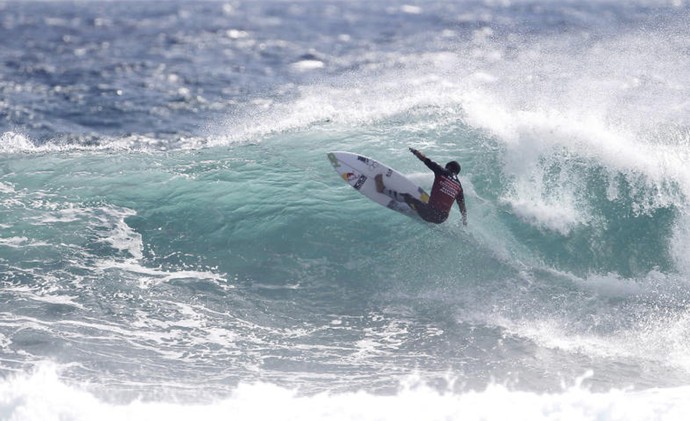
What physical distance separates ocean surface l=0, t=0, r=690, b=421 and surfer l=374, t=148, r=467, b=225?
0.66m

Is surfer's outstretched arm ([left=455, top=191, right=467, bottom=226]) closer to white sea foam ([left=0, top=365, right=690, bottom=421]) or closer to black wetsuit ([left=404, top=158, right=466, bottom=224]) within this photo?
black wetsuit ([left=404, top=158, right=466, bottom=224])

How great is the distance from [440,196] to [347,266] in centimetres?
217

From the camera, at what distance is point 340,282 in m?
15.6

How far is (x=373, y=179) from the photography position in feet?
54.7

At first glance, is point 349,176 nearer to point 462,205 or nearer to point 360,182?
point 360,182

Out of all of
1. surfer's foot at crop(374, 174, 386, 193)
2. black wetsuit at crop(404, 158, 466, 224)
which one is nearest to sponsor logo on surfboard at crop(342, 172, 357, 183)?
surfer's foot at crop(374, 174, 386, 193)

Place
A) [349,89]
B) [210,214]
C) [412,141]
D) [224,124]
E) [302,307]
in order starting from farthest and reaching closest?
[349,89], [224,124], [412,141], [210,214], [302,307]

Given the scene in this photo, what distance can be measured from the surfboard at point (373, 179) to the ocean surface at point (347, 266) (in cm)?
60

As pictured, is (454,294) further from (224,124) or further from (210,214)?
(224,124)

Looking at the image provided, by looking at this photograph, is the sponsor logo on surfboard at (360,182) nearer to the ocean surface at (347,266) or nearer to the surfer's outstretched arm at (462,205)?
the ocean surface at (347,266)

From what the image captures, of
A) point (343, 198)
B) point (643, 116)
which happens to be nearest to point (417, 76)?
point (643, 116)

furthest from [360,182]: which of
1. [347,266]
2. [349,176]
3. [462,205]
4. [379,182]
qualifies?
[462,205]

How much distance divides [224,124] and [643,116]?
12317 mm

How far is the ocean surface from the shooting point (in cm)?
1200
